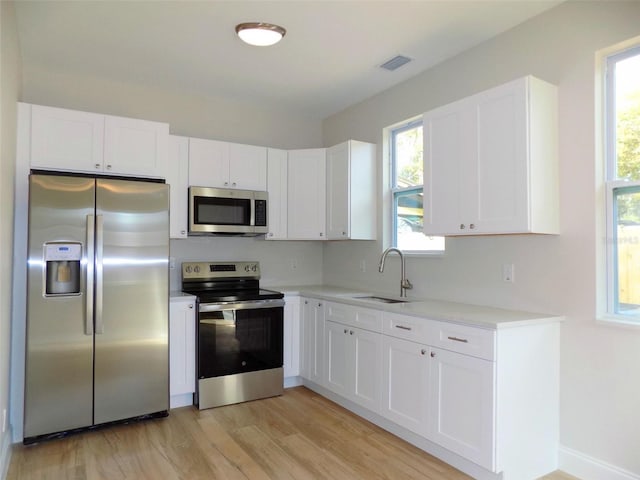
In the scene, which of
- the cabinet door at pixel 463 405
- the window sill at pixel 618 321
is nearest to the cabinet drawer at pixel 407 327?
the cabinet door at pixel 463 405

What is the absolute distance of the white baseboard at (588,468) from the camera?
7.62ft

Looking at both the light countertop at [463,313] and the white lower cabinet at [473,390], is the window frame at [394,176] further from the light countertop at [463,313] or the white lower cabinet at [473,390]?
the white lower cabinet at [473,390]

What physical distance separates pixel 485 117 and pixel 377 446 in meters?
2.17

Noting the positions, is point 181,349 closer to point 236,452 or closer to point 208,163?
point 236,452

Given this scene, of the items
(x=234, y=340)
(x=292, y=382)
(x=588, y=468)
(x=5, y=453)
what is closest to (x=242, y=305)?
(x=234, y=340)

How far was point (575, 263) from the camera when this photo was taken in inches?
99.5

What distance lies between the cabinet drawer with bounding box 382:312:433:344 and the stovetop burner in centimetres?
117

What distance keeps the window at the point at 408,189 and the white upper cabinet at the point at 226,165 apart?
1.23 metres

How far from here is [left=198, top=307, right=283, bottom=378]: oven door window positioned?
351cm

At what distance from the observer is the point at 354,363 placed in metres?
3.36

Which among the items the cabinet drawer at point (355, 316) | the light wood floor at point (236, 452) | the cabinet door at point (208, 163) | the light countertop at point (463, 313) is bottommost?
the light wood floor at point (236, 452)

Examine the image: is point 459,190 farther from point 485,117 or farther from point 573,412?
point 573,412

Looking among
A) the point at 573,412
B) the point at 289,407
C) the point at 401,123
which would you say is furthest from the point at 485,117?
the point at 289,407

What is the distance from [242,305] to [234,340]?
292 mm
